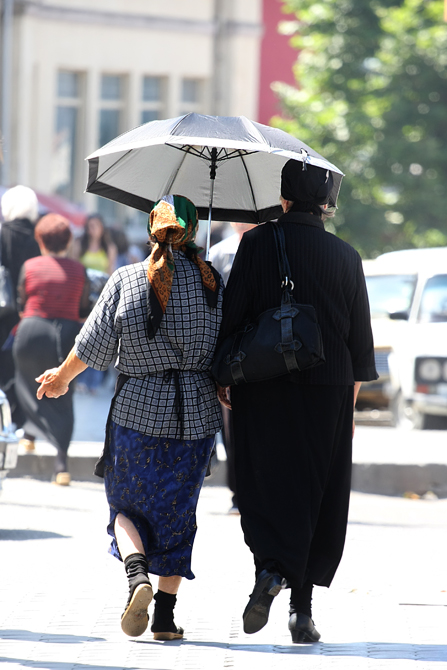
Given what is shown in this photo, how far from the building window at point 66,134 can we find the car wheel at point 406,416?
1207 cm

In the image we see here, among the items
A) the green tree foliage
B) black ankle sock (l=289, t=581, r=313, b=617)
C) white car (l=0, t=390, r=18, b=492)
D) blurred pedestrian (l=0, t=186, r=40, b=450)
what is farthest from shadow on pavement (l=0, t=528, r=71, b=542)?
the green tree foliage

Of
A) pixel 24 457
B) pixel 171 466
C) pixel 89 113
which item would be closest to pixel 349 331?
pixel 171 466

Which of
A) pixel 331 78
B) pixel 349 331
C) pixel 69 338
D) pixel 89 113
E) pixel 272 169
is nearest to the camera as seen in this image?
pixel 349 331

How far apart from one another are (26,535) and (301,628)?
9.00ft

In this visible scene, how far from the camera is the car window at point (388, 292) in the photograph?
14367mm

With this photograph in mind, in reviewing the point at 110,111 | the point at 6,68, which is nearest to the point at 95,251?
the point at 6,68

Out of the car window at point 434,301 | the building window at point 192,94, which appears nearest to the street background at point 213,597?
the car window at point 434,301

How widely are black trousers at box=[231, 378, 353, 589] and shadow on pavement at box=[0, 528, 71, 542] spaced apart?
8.51 ft

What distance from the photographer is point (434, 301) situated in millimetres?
13117

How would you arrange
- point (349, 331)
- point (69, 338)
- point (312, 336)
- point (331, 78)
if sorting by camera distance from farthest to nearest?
point (331, 78), point (69, 338), point (349, 331), point (312, 336)

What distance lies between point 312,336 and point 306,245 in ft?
1.36

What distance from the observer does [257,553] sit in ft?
14.8

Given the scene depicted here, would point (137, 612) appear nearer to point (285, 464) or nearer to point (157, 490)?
point (157, 490)

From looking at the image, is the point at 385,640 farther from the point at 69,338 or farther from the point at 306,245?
the point at 69,338
